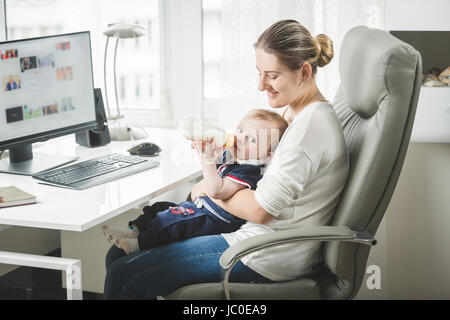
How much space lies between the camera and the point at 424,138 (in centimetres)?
226

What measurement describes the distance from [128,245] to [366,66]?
828 mm

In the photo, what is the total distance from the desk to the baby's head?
12.6 inches

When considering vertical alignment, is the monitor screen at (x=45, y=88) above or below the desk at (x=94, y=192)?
above

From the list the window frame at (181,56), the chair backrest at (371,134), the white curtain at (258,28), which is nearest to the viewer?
the chair backrest at (371,134)

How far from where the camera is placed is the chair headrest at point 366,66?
4.72ft

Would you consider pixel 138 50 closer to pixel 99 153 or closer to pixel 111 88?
pixel 111 88

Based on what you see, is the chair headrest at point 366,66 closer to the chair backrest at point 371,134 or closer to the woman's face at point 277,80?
the chair backrest at point 371,134

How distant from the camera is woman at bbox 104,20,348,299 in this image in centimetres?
150

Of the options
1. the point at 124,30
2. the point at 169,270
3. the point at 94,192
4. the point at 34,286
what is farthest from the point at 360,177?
the point at 34,286

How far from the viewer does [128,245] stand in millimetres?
1731

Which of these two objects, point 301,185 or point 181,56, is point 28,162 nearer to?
point 181,56

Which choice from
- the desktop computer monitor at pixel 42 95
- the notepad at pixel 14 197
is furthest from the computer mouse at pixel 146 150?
the notepad at pixel 14 197

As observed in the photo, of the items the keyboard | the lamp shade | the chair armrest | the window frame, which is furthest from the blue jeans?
the window frame
